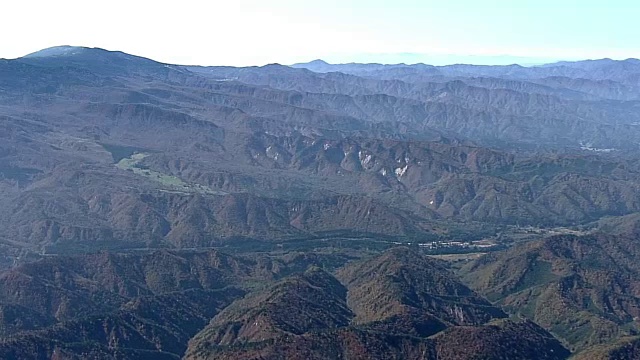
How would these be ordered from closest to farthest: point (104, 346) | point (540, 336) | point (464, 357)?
1. point (464, 357)
2. point (104, 346)
3. point (540, 336)

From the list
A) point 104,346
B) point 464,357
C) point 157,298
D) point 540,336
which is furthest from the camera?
point 157,298

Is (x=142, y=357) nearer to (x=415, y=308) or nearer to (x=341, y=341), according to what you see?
(x=341, y=341)

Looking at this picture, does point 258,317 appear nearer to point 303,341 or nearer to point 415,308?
point 303,341

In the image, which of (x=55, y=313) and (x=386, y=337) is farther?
(x=55, y=313)

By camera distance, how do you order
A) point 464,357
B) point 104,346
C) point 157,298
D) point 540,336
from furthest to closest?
point 157,298 → point 540,336 → point 104,346 → point 464,357

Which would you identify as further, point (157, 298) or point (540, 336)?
point (157, 298)

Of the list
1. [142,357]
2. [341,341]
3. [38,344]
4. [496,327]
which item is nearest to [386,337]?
[341,341]

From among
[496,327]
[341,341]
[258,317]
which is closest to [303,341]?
[341,341]

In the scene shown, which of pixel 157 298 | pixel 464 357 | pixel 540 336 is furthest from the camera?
pixel 157 298
